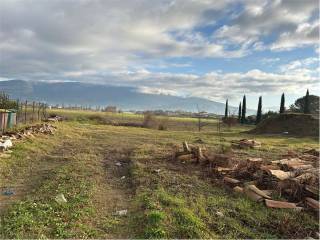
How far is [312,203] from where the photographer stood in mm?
7828

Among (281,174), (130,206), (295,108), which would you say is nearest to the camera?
(130,206)

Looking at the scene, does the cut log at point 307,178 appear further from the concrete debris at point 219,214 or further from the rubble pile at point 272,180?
the concrete debris at point 219,214

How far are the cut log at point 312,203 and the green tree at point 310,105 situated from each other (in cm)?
5197

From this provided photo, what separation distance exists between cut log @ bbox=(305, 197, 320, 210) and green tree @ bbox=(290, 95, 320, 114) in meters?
52.0

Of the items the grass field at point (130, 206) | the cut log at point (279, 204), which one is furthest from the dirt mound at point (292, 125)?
the cut log at point (279, 204)

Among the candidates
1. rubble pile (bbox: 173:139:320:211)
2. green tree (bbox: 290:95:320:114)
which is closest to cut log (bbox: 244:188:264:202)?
rubble pile (bbox: 173:139:320:211)

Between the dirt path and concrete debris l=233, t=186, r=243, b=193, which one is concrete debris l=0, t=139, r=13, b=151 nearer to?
the dirt path

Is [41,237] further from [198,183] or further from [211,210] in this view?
[198,183]

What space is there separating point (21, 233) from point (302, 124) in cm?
3257

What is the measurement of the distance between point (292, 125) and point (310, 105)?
2650 cm

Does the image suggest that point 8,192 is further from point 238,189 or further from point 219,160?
point 219,160

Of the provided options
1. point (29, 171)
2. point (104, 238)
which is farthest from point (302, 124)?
point (104, 238)

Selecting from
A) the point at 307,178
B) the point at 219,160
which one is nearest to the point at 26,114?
the point at 219,160

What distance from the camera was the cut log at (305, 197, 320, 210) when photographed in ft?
25.2
